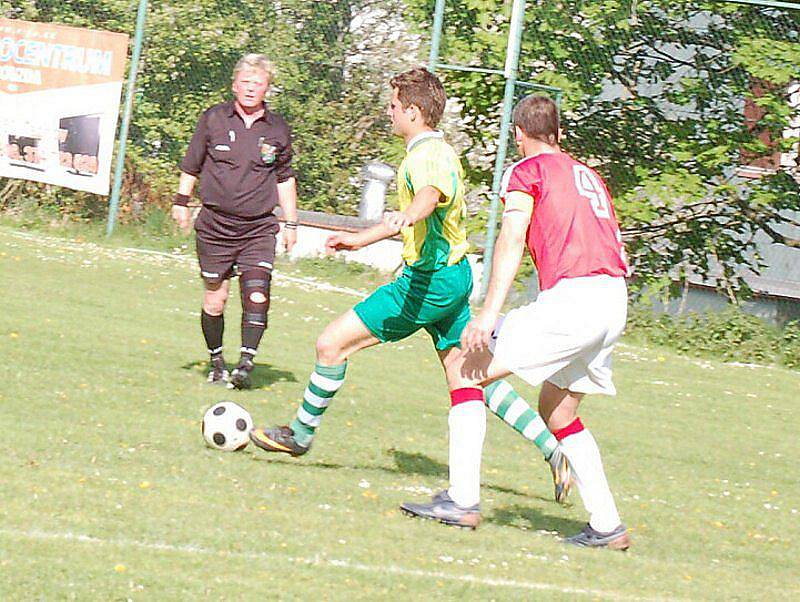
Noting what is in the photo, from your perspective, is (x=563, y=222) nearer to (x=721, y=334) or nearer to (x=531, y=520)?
(x=531, y=520)

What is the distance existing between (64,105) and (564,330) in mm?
13087

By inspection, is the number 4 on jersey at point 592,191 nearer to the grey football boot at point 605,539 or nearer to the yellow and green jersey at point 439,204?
the yellow and green jersey at point 439,204

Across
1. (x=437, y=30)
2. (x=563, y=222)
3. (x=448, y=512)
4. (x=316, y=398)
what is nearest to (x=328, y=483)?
(x=316, y=398)

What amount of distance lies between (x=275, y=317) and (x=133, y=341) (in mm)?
2821

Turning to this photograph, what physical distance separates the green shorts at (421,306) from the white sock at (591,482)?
89 cm

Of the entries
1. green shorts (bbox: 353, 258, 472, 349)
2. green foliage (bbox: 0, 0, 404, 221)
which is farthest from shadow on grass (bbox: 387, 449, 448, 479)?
green foliage (bbox: 0, 0, 404, 221)

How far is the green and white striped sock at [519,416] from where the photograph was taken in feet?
25.2

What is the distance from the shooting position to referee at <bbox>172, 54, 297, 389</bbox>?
9.79 metres

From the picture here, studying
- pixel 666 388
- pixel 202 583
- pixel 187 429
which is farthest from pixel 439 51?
pixel 202 583

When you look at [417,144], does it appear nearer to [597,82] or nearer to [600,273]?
[600,273]

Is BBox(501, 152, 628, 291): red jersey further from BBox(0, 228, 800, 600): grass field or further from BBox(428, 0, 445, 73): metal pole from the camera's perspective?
BBox(428, 0, 445, 73): metal pole

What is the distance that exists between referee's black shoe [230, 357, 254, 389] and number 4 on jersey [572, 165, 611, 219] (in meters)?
3.70

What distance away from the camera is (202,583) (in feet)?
16.6

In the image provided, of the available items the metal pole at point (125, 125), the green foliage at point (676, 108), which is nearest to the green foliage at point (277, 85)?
the metal pole at point (125, 125)
